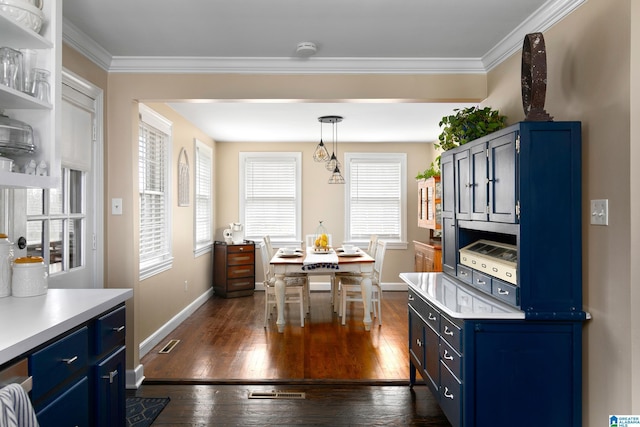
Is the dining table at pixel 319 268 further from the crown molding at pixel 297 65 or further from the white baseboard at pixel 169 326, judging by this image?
the crown molding at pixel 297 65

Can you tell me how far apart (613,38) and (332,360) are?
315 centimetres

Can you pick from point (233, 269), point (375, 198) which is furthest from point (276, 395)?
point (375, 198)

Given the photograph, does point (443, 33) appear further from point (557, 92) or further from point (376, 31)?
point (557, 92)

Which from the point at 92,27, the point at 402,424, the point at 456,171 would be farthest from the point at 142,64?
the point at 402,424

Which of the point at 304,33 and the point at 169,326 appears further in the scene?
the point at 169,326

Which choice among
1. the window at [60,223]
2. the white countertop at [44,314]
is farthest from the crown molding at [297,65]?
the white countertop at [44,314]

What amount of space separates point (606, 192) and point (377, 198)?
5.32 metres

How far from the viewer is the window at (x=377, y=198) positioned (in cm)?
733

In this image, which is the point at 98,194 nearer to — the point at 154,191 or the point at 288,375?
the point at 154,191

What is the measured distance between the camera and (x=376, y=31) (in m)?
2.84

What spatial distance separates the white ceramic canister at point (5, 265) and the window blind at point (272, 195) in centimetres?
521

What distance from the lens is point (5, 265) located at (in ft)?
6.83

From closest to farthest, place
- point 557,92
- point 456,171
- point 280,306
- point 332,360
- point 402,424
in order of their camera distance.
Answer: point 557,92 < point 402,424 < point 456,171 < point 332,360 < point 280,306

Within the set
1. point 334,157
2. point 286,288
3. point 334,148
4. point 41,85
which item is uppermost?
point 334,148
